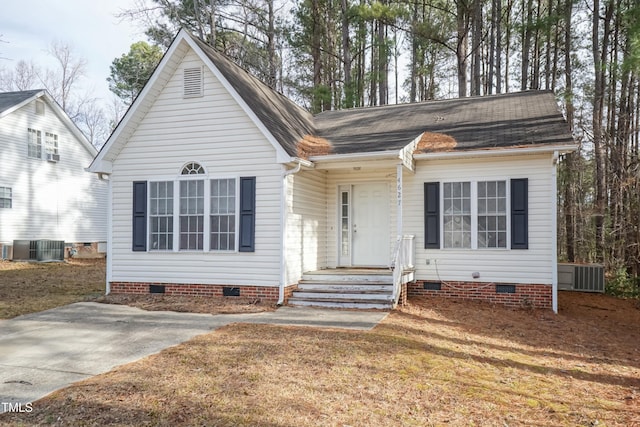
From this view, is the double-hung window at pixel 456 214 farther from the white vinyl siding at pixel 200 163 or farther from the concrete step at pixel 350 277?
the white vinyl siding at pixel 200 163

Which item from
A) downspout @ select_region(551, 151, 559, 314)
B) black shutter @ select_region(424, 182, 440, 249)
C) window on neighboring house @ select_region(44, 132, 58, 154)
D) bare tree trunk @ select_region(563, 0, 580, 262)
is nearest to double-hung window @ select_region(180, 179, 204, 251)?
black shutter @ select_region(424, 182, 440, 249)

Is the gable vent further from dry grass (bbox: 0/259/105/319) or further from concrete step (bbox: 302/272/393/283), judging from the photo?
dry grass (bbox: 0/259/105/319)

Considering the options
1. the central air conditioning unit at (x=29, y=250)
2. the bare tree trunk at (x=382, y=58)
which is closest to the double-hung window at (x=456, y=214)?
the bare tree trunk at (x=382, y=58)

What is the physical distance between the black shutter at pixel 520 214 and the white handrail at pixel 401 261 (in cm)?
208

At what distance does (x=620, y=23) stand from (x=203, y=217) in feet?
53.0

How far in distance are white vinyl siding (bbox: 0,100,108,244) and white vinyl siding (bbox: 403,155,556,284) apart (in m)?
16.7

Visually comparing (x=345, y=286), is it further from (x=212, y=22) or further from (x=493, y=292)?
(x=212, y=22)

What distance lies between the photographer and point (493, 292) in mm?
10258

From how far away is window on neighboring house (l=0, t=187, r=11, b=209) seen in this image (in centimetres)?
1919

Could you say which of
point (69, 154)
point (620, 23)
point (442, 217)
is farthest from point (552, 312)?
point (69, 154)

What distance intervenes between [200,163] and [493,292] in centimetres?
673

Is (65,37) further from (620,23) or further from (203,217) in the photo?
(620,23)

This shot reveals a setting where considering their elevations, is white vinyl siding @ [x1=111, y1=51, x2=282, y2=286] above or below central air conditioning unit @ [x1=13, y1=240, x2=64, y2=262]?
above

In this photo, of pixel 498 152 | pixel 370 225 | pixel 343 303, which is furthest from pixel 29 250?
pixel 498 152
